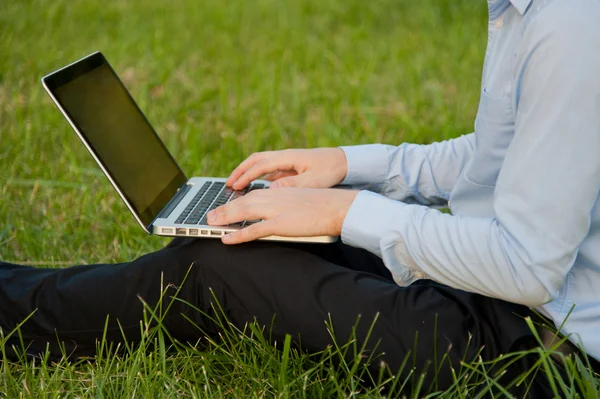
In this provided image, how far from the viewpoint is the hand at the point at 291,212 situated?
1806mm

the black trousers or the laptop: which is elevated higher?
the laptop

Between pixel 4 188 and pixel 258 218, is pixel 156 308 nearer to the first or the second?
pixel 258 218

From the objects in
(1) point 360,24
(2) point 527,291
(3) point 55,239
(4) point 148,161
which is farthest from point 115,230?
(1) point 360,24

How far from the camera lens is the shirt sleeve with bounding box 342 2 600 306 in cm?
151

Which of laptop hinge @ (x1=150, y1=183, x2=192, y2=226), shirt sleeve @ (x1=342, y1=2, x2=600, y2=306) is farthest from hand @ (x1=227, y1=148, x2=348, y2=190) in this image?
shirt sleeve @ (x1=342, y1=2, x2=600, y2=306)

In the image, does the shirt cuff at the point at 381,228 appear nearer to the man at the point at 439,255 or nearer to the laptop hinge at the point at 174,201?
the man at the point at 439,255

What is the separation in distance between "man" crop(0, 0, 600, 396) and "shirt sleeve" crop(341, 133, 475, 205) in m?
0.11

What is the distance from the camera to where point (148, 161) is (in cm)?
227

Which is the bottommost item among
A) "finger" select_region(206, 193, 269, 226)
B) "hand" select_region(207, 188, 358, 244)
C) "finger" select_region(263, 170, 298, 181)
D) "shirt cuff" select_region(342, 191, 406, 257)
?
"shirt cuff" select_region(342, 191, 406, 257)

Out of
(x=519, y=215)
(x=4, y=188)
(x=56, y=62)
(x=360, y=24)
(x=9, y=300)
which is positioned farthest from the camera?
(x=360, y=24)

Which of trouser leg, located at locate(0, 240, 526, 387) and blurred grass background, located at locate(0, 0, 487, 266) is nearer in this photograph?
trouser leg, located at locate(0, 240, 526, 387)

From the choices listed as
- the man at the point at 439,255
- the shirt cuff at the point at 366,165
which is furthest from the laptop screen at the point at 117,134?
the shirt cuff at the point at 366,165

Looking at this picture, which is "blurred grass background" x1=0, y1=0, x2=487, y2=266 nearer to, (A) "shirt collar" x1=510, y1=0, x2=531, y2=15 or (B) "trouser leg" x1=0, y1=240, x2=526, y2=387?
(B) "trouser leg" x1=0, y1=240, x2=526, y2=387

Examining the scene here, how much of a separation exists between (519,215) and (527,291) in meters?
0.15
